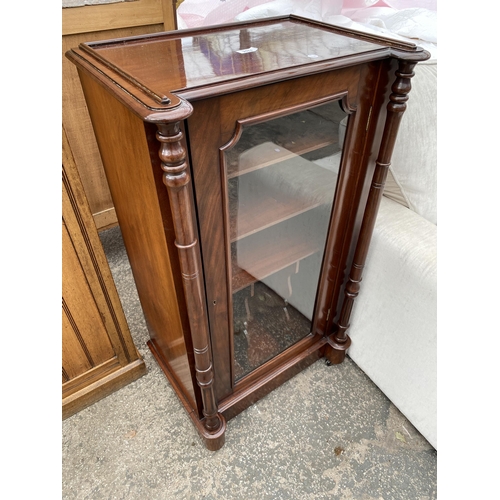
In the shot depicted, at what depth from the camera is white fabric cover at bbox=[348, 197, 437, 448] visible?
858 millimetres

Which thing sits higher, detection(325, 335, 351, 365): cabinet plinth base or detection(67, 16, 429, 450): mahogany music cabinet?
detection(67, 16, 429, 450): mahogany music cabinet

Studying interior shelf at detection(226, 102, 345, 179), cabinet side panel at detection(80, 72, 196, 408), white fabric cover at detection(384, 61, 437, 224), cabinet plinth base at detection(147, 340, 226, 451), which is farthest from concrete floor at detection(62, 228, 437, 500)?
interior shelf at detection(226, 102, 345, 179)

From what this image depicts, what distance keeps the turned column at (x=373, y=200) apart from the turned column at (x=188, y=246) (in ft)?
1.28

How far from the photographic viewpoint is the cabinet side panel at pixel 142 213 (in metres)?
0.59

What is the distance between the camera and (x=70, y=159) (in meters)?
0.69

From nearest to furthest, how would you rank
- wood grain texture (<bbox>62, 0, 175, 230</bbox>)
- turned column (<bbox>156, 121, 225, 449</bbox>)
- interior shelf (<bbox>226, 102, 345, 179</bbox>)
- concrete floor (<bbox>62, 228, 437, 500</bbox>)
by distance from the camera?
turned column (<bbox>156, 121, 225, 449</bbox>)
interior shelf (<bbox>226, 102, 345, 179</bbox>)
concrete floor (<bbox>62, 228, 437, 500</bbox>)
wood grain texture (<bbox>62, 0, 175, 230</bbox>)

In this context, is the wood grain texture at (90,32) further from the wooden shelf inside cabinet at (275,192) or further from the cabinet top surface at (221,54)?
the wooden shelf inside cabinet at (275,192)

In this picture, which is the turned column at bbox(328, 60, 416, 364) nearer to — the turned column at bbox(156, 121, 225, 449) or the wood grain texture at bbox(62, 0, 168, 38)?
the turned column at bbox(156, 121, 225, 449)

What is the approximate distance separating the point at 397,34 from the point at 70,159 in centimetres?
82

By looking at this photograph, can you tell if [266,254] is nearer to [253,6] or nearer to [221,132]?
[221,132]

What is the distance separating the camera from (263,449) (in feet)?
3.20

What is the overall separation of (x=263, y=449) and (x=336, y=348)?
12.7 inches

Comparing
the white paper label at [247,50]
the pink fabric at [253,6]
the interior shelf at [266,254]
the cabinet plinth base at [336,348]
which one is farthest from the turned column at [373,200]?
the pink fabric at [253,6]

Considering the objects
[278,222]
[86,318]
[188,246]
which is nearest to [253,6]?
[278,222]
